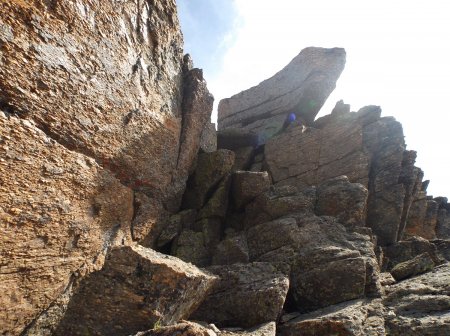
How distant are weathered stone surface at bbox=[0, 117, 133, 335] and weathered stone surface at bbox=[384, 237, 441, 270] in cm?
1861

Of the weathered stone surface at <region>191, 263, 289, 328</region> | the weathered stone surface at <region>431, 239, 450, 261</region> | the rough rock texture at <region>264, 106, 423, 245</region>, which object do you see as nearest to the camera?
the weathered stone surface at <region>191, 263, 289, 328</region>

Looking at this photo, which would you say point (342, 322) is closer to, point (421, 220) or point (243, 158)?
point (243, 158)

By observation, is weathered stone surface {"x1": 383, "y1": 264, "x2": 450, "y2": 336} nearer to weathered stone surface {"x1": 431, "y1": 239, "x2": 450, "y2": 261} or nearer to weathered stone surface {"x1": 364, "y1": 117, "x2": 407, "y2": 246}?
weathered stone surface {"x1": 431, "y1": 239, "x2": 450, "y2": 261}

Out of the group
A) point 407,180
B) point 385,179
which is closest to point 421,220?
point 407,180

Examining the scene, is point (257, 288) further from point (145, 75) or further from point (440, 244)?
point (440, 244)

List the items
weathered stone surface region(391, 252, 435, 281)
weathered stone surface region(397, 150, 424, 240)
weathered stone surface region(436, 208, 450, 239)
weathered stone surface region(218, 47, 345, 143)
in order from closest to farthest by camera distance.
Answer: weathered stone surface region(391, 252, 435, 281) → weathered stone surface region(397, 150, 424, 240) → weathered stone surface region(436, 208, 450, 239) → weathered stone surface region(218, 47, 345, 143)

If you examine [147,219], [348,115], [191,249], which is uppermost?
[348,115]

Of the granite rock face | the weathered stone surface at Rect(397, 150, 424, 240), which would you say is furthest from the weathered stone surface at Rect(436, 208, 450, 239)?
the granite rock face

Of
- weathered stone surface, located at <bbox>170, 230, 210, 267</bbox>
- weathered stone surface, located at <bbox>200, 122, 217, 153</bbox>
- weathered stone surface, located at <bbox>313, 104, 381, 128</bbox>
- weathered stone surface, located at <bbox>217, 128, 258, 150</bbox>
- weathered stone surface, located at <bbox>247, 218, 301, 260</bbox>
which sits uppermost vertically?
weathered stone surface, located at <bbox>313, 104, 381, 128</bbox>

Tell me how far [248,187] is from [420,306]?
458 inches

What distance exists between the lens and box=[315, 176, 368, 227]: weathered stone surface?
1800cm

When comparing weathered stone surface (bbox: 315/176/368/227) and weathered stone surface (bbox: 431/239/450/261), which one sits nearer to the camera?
weathered stone surface (bbox: 315/176/368/227)

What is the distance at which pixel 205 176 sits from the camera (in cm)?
2045

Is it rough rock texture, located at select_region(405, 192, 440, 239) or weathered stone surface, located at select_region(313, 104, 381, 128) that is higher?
weathered stone surface, located at select_region(313, 104, 381, 128)
